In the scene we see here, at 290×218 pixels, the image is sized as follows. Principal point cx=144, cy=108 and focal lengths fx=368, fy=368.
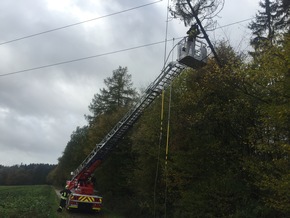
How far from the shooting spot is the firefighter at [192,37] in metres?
16.1

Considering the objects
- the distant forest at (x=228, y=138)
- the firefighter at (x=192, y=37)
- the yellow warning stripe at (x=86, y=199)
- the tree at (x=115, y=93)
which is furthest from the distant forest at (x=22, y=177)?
the firefighter at (x=192, y=37)

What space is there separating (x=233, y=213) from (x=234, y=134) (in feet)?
11.8

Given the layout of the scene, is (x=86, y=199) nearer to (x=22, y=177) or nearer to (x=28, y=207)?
(x=28, y=207)

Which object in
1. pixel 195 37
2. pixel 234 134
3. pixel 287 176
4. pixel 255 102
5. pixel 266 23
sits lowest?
pixel 287 176

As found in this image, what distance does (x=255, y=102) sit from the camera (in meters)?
15.8

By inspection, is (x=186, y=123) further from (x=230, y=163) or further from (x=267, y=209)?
(x=267, y=209)

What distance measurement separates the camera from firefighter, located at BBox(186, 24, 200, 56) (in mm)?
16141

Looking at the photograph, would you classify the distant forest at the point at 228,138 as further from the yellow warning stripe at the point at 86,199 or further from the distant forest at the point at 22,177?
the distant forest at the point at 22,177

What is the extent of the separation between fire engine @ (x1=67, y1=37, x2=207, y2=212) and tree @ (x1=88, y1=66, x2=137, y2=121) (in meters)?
19.9

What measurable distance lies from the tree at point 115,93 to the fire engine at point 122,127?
19.9m

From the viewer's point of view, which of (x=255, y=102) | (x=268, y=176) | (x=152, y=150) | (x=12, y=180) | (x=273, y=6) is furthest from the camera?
(x=12, y=180)

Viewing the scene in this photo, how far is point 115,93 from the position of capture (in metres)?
49.1

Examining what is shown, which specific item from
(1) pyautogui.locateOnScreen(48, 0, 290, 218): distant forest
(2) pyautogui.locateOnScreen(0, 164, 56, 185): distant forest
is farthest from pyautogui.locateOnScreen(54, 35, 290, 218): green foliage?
(2) pyautogui.locateOnScreen(0, 164, 56, 185): distant forest

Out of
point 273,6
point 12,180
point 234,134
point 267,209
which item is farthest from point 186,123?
point 12,180
